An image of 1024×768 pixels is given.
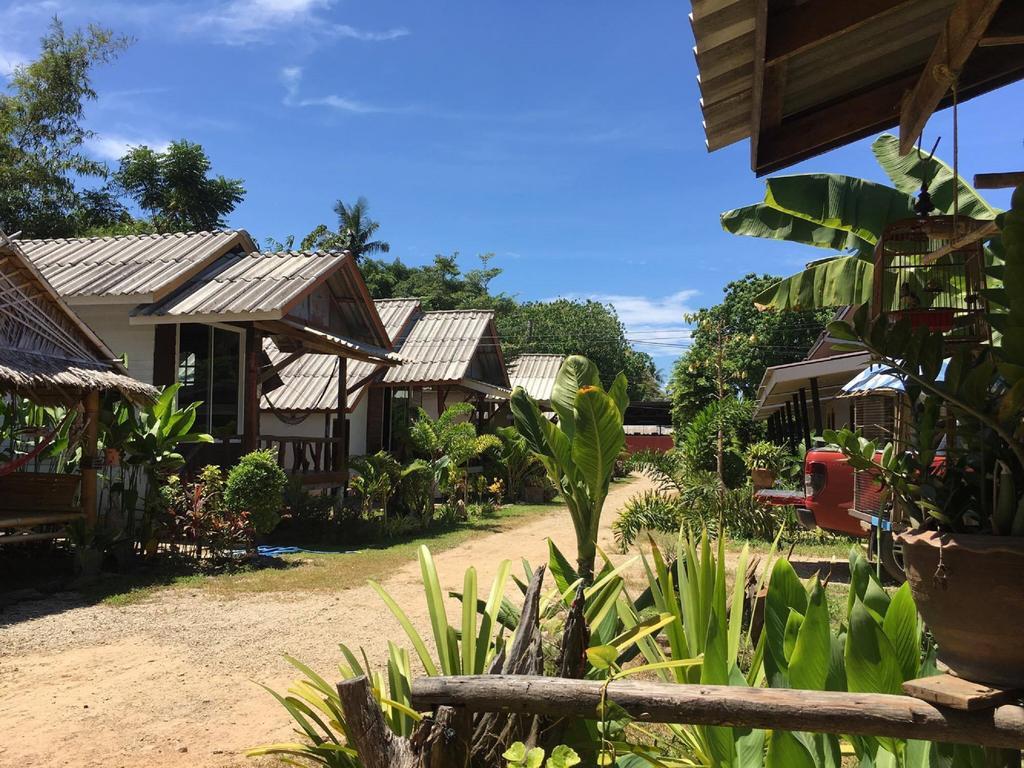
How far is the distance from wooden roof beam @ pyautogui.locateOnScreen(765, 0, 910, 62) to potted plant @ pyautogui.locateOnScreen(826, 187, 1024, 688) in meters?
1.32

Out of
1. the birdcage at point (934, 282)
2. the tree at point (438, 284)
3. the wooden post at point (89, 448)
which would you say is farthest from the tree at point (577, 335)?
the birdcage at point (934, 282)

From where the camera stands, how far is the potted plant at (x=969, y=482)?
76.2 inches

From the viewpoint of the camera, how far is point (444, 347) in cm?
2141

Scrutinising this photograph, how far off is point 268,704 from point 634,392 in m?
49.4

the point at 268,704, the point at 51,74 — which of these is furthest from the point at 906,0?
the point at 51,74

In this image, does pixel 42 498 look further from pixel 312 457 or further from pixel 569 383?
pixel 312 457

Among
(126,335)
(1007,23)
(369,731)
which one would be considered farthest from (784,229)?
(126,335)

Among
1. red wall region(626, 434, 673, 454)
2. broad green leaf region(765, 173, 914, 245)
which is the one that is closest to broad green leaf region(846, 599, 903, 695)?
broad green leaf region(765, 173, 914, 245)

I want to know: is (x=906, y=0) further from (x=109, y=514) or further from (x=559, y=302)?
(x=559, y=302)

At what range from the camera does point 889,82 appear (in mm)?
3971

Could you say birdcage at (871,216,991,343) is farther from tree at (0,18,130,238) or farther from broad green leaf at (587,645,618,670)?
tree at (0,18,130,238)

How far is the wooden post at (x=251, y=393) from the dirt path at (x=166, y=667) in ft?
12.3

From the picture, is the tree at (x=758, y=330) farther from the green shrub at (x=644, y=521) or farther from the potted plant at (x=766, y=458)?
the green shrub at (x=644, y=521)

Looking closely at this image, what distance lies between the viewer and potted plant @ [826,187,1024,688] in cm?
193
